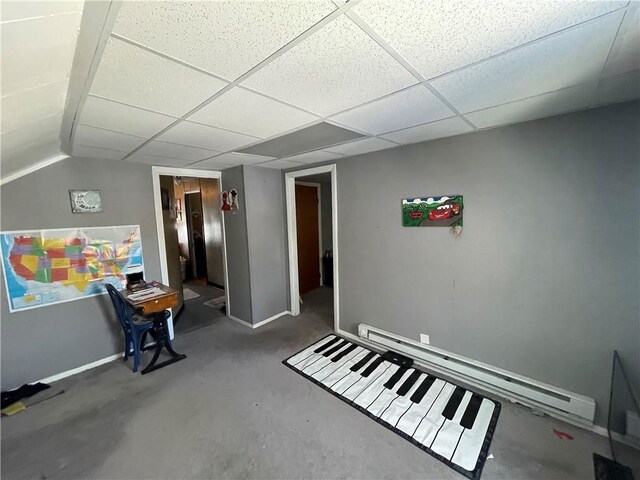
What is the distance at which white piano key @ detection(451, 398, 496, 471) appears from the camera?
1635 millimetres

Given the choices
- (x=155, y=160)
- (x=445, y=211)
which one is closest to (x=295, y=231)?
(x=155, y=160)

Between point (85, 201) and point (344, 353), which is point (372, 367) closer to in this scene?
point (344, 353)

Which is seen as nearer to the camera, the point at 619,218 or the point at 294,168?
the point at 619,218

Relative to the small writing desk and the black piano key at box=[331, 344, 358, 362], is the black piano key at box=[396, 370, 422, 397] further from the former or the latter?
the small writing desk

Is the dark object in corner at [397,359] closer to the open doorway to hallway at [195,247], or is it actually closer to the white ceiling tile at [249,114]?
the white ceiling tile at [249,114]

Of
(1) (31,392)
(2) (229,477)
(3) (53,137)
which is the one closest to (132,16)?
(3) (53,137)

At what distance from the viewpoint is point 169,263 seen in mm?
3938

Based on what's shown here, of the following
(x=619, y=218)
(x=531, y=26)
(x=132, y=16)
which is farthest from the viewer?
(x=619, y=218)

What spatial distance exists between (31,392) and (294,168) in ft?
11.7

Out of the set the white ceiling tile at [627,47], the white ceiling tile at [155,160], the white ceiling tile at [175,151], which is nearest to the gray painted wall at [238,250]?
the white ceiling tile at [155,160]

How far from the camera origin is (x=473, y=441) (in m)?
1.77

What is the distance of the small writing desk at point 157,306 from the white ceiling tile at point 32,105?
5.46 feet

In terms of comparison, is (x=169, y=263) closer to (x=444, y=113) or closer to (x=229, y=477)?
(x=229, y=477)

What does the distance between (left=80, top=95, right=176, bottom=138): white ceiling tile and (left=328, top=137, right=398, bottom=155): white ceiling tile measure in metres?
1.49
